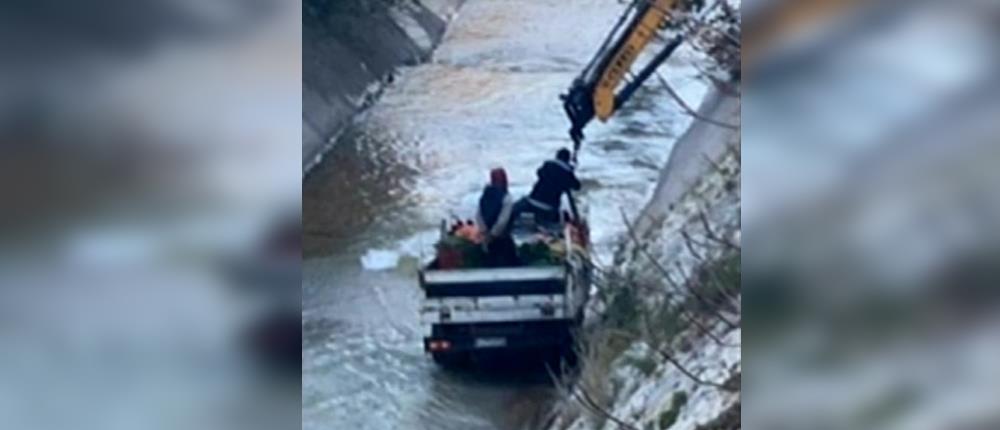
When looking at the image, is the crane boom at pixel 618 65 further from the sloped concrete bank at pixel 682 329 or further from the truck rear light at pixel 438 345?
the truck rear light at pixel 438 345

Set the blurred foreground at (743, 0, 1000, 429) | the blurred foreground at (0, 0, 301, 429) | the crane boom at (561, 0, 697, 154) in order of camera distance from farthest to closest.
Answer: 1. the crane boom at (561, 0, 697, 154)
2. the blurred foreground at (743, 0, 1000, 429)
3. the blurred foreground at (0, 0, 301, 429)

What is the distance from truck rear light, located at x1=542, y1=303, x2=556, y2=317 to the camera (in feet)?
7.76

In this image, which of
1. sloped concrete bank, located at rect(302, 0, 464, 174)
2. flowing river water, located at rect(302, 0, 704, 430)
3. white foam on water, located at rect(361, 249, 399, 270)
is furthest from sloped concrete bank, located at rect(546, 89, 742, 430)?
sloped concrete bank, located at rect(302, 0, 464, 174)

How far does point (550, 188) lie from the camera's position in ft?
7.68

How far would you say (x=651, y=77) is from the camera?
2.30 m

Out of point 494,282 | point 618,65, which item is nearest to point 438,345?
point 494,282

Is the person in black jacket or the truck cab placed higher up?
the person in black jacket

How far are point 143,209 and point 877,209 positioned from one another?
2.94 feet

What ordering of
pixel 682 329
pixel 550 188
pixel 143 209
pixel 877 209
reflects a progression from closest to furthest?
1. pixel 143 209
2. pixel 877 209
3. pixel 682 329
4. pixel 550 188

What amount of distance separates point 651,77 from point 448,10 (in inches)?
13.7

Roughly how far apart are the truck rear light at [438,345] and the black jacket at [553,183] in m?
0.28

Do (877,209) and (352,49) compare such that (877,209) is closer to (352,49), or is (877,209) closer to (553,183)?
(553,183)

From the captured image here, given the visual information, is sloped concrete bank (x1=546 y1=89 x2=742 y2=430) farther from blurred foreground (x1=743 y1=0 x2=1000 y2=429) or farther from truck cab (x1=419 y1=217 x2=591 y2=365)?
blurred foreground (x1=743 y1=0 x2=1000 y2=429)

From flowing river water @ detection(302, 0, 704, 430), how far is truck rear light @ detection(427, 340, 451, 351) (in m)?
0.02
